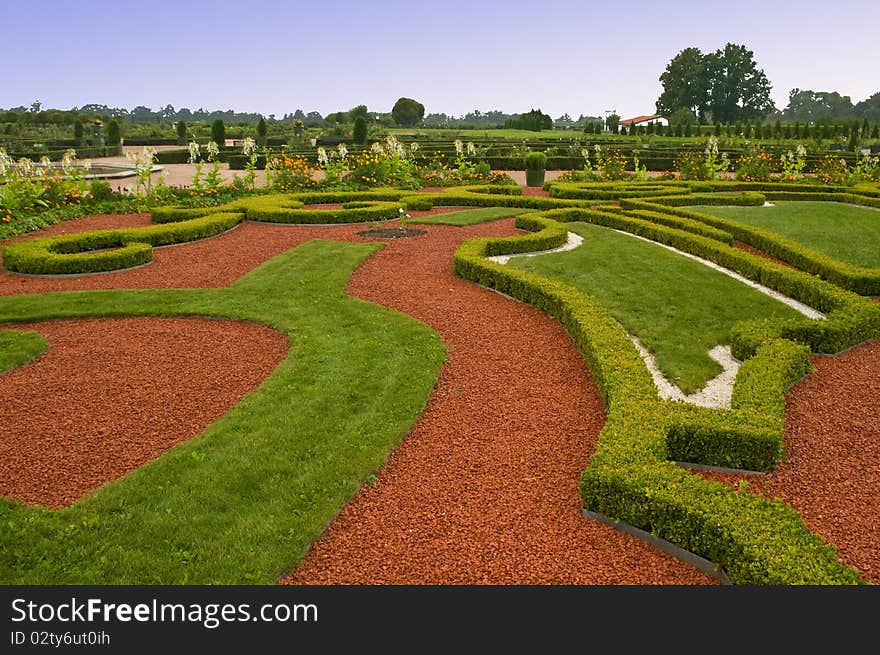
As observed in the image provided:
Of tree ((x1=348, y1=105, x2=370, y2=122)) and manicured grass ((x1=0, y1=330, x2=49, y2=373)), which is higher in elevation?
tree ((x1=348, y1=105, x2=370, y2=122))

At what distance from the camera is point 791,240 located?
1299 cm

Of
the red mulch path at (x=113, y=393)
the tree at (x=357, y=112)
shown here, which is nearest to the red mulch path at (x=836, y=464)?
the red mulch path at (x=113, y=393)

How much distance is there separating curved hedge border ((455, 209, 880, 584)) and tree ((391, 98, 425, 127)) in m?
89.8

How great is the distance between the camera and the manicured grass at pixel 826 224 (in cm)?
1276

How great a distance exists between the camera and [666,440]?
5535 millimetres

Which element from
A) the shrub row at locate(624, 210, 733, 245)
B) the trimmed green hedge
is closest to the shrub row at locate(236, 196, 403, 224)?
the trimmed green hedge

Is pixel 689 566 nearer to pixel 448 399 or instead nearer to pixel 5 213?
pixel 448 399

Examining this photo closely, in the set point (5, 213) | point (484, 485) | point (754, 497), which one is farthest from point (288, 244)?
point (754, 497)

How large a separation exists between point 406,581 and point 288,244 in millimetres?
10931

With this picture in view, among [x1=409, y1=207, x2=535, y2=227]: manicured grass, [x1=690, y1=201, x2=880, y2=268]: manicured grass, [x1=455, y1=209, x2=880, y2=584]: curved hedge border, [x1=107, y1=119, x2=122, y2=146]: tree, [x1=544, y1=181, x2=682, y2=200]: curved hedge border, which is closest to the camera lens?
[x1=455, y1=209, x2=880, y2=584]: curved hedge border

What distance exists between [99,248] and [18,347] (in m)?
6.31

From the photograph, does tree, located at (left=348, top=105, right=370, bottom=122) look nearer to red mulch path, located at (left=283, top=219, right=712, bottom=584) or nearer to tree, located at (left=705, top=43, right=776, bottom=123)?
tree, located at (left=705, top=43, right=776, bottom=123)

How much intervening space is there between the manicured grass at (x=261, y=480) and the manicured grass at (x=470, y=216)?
7573 millimetres

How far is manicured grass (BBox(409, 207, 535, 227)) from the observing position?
16.2 metres
